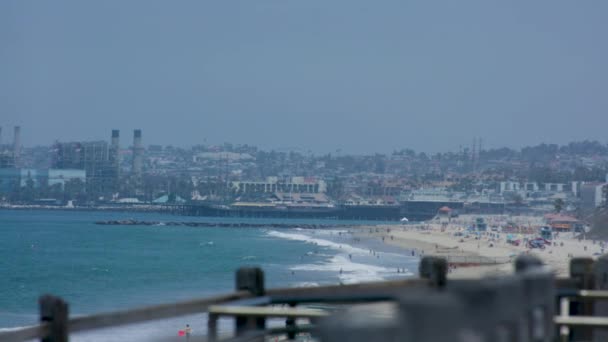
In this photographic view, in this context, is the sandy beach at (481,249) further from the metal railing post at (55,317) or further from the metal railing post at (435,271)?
the metal railing post at (55,317)

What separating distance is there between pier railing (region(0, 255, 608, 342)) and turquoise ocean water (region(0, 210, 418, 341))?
1436cm

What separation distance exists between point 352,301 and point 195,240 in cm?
9426

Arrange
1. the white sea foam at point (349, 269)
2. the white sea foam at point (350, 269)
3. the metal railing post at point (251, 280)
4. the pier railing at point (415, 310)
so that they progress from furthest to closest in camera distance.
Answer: the white sea foam at point (350, 269)
the white sea foam at point (349, 269)
the metal railing post at point (251, 280)
the pier railing at point (415, 310)

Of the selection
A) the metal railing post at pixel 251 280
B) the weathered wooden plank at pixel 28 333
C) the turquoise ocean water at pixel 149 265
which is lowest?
the turquoise ocean water at pixel 149 265

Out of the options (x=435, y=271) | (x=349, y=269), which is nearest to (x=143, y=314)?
(x=435, y=271)

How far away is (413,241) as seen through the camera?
95562 mm

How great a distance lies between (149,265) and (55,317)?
61.0m

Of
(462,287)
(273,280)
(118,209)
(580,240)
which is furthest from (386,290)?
(118,209)

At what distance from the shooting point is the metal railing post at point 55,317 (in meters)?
3.71

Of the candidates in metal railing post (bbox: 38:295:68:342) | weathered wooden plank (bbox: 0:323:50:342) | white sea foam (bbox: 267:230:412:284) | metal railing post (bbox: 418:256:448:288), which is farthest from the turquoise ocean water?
metal railing post (bbox: 38:295:68:342)

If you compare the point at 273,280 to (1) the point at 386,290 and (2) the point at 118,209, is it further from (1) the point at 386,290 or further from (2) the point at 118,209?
(2) the point at 118,209

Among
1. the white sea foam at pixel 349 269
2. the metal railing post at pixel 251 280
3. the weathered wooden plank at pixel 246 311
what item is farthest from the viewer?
the white sea foam at pixel 349 269

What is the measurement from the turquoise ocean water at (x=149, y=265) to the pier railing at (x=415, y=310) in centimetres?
1436

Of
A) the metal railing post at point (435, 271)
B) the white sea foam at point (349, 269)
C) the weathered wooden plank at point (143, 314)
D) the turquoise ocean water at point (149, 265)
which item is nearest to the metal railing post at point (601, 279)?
the metal railing post at point (435, 271)
